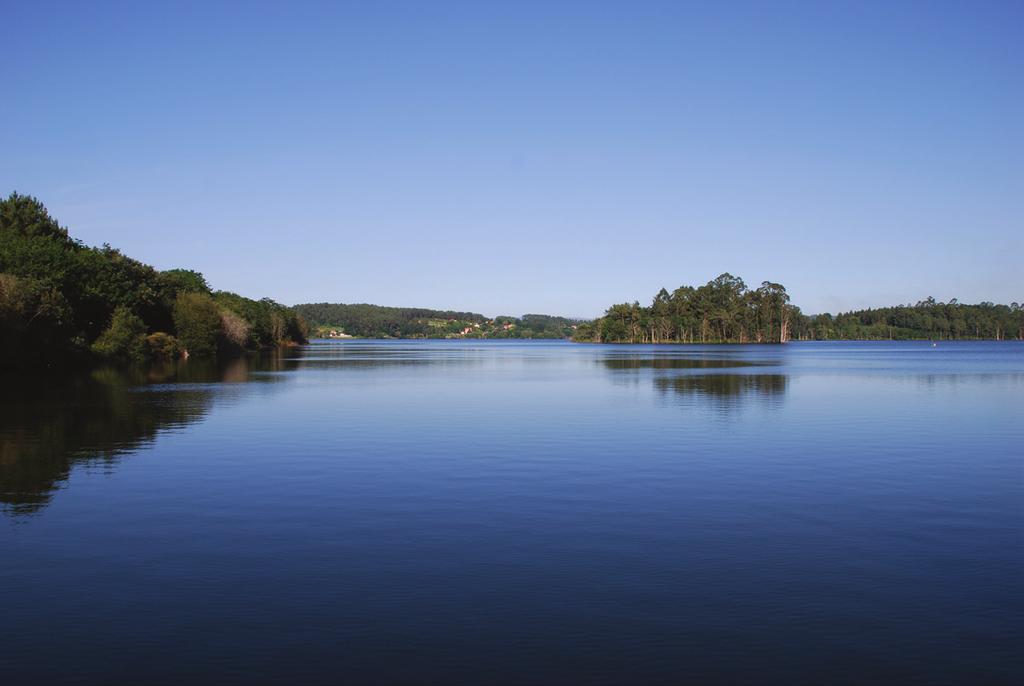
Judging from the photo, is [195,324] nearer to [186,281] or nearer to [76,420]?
[186,281]

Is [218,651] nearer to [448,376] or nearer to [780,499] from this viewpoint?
[780,499]

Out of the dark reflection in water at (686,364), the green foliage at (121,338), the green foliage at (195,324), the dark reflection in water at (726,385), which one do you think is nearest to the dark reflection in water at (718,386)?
the dark reflection in water at (726,385)

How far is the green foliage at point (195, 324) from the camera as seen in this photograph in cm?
11444

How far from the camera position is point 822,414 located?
39.5m

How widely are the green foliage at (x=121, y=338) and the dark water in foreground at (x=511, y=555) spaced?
6357cm

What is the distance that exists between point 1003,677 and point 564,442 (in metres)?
20.6

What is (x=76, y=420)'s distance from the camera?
3612 centimetres

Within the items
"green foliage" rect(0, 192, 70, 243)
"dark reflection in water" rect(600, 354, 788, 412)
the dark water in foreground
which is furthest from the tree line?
"dark reflection in water" rect(600, 354, 788, 412)

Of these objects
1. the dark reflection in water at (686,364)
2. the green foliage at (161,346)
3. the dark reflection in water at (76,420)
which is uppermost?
the green foliage at (161,346)

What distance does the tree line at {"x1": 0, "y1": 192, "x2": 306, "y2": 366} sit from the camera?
69812 millimetres

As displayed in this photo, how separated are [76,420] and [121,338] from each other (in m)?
62.2

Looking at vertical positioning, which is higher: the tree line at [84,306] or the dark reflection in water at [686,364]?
the tree line at [84,306]

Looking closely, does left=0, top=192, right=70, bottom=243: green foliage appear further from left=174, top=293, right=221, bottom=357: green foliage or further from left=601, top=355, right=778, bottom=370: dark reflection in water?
left=601, top=355, right=778, bottom=370: dark reflection in water

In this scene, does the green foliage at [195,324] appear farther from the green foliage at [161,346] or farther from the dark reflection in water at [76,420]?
the dark reflection in water at [76,420]
